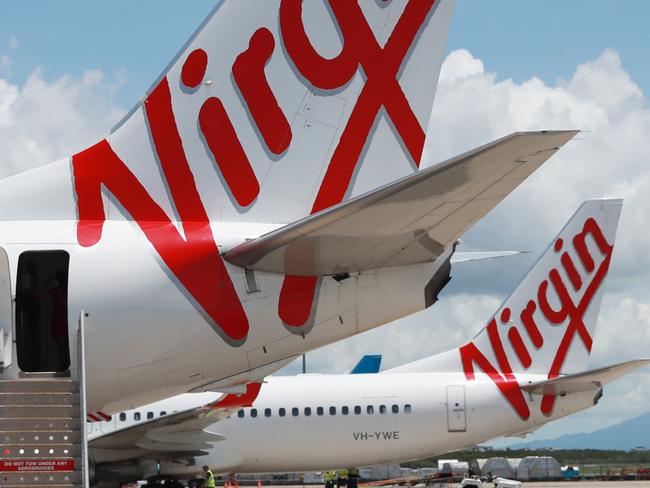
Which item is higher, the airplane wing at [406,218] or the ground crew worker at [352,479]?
the airplane wing at [406,218]

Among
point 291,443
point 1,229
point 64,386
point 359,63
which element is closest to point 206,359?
point 64,386

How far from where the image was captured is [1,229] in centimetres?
902

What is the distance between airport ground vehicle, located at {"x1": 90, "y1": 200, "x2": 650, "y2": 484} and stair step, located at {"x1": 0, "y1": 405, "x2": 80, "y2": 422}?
16.5 metres

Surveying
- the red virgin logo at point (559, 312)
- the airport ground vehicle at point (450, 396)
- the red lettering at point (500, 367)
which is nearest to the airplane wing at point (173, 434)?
the airport ground vehicle at point (450, 396)

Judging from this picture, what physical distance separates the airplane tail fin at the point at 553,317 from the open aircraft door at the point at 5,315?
61.8 ft

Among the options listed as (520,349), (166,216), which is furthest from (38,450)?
(520,349)

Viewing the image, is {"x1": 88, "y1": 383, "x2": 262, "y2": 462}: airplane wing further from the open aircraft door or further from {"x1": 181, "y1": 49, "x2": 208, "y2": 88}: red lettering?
the open aircraft door

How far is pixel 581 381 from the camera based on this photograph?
24.6 metres

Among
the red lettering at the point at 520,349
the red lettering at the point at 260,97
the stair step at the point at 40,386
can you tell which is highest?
the red lettering at the point at 520,349

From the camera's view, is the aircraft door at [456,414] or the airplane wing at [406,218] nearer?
the airplane wing at [406,218]

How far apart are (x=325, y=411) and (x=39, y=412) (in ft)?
58.7

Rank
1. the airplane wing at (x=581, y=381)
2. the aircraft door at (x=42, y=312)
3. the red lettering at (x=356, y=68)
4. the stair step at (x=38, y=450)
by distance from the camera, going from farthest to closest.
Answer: the airplane wing at (x=581, y=381) → the red lettering at (x=356, y=68) → the aircraft door at (x=42, y=312) → the stair step at (x=38, y=450)

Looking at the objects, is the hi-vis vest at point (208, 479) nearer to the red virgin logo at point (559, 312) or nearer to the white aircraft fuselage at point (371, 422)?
the white aircraft fuselage at point (371, 422)

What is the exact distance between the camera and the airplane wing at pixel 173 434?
22.5 m
